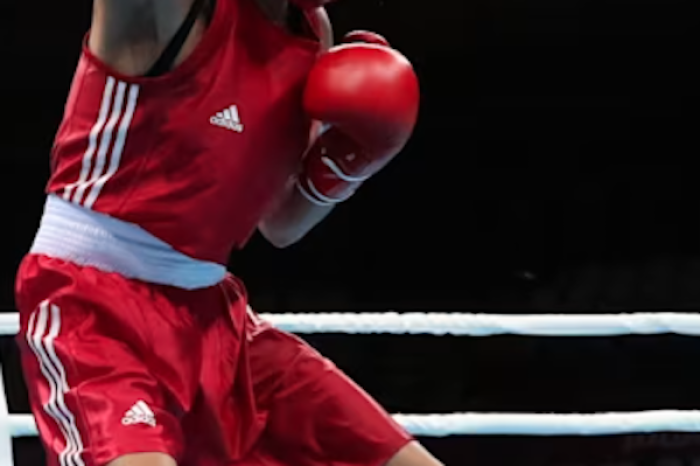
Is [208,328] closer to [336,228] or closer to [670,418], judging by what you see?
[670,418]

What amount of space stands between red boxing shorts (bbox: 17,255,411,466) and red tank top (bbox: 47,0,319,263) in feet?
0.29

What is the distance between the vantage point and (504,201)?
192 inches

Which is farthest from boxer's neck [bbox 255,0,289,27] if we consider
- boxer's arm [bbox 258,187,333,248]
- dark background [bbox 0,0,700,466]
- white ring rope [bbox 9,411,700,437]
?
dark background [bbox 0,0,700,466]

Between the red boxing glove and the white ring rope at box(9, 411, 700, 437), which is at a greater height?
the red boxing glove

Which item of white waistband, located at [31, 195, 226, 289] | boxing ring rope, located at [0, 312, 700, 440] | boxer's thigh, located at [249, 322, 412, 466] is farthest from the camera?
boxing ring rope, located at [0, 312, 700, 440]

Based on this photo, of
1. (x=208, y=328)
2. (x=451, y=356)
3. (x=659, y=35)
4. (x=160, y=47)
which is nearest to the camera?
(x=160, y=47)

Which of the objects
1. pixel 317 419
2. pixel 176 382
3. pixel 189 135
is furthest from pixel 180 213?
pixel 317 419

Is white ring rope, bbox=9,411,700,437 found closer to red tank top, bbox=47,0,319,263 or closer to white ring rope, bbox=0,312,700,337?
white ring rope, bbox=0,312,700,337

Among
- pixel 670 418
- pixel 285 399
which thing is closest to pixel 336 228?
pixel 670 418

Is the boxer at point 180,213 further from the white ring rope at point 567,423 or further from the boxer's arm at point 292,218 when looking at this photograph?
the white ring rope at point 567,423

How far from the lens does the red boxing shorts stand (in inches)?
49.1

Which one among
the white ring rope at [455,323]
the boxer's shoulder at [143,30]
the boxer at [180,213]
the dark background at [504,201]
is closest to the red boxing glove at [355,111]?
the boxer at [180,213]

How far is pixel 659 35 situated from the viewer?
15.0 ft

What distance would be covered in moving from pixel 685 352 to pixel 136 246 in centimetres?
326
